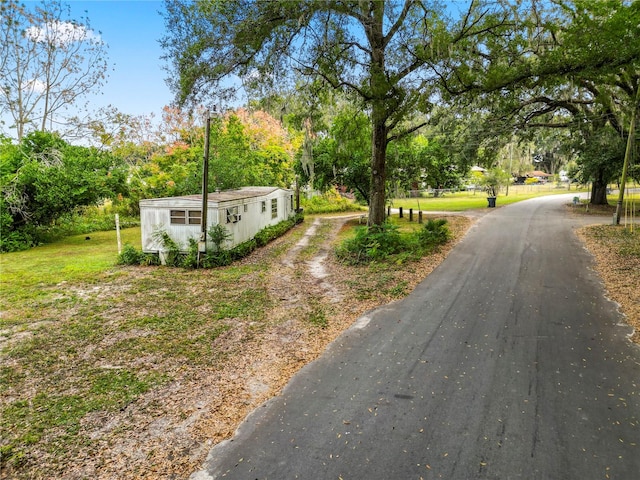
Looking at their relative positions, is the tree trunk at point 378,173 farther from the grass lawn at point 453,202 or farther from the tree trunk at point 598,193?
the tree trunk at point 598,193

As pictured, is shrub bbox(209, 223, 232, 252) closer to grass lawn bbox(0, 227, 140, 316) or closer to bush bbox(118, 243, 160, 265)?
bush bbox(118, 243, 160, 265)

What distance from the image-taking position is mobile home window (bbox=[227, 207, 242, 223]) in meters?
13.6

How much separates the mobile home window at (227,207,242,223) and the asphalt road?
7564 millimetres

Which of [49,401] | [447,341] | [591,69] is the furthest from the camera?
[591,69]

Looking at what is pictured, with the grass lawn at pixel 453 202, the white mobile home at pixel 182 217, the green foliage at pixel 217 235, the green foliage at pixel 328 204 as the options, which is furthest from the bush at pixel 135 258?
the green foliage at pixel 328 204

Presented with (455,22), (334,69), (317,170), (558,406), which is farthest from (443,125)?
(558,406)

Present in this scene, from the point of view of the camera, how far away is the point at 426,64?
10.3 meters

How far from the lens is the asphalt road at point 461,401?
363 centimetres

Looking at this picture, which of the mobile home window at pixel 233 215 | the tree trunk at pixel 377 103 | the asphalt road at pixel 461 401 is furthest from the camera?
the mobile home window at pixel 233 215

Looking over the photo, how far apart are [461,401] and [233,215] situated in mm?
10880

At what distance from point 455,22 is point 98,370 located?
11272 mm

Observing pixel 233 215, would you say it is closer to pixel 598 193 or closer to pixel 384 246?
pixel 384 246

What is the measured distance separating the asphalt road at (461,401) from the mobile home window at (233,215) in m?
7.56

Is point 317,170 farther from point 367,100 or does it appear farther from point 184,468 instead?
point 184,468
